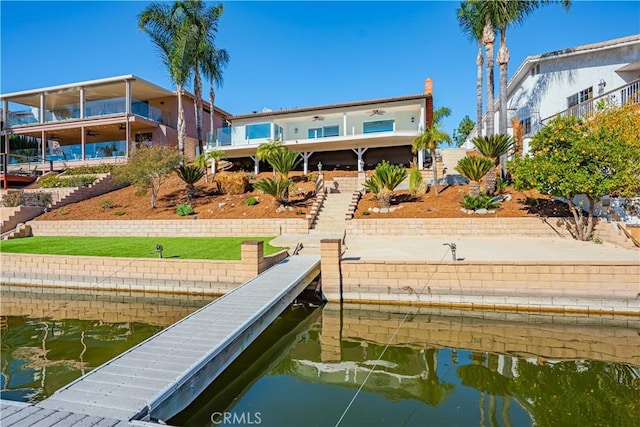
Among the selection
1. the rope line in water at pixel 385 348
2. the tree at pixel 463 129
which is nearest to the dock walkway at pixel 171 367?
the rope line in water at pixel 385 348

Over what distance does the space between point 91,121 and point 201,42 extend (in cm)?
1264

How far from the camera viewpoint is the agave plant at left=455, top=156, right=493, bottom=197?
1748 cm

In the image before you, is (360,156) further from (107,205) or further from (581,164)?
(107,205)

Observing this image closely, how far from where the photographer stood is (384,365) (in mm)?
6555

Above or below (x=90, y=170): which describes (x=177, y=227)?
below

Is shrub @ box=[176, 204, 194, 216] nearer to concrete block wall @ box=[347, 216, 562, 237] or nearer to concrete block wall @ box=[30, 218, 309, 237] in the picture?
concrete block wall @ box=[30, 218, 309, 237]

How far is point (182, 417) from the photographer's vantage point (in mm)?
4863

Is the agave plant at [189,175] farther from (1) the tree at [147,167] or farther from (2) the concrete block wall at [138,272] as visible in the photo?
(2) the concrete block wall at [138,272]

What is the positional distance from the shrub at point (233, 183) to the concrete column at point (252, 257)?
12847mm

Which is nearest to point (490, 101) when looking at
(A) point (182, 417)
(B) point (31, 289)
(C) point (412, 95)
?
(C) point (412, 95)

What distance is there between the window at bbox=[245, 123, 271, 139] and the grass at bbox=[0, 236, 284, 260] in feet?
43.0

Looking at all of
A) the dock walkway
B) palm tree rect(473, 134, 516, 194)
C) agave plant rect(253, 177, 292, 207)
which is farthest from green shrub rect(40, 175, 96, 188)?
palm tree rect(473, 134, 516, 194)

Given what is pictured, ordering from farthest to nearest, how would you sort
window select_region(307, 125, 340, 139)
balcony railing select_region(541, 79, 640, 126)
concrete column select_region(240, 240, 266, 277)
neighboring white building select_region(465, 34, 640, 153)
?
1. window select_region(307, 125, 340, 139)
2. neighboring white building select_region(465, 34, 640, 153)
3. balcony railing select_region(541, 79, 640, 126)
4. concrete column select_region(240, 240, 266, 277)

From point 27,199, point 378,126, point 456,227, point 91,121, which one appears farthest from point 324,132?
point 91,121
